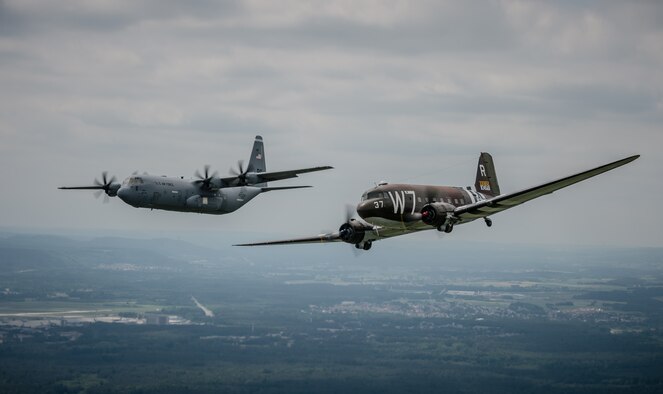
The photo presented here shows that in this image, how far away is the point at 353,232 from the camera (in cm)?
7294

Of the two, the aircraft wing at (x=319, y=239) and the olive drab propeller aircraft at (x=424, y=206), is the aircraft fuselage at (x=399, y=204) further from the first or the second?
the aircraft wing at (x=319, y=239)

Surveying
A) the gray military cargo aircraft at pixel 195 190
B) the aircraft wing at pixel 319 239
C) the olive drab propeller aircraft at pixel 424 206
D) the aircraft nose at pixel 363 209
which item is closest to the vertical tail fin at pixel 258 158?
the gray military cargo aircraft at pixel 195 190

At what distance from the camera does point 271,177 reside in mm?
101750

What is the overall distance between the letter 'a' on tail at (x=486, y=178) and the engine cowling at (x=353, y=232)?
1214 centimetres

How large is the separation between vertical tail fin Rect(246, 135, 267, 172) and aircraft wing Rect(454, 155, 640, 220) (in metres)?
55.3

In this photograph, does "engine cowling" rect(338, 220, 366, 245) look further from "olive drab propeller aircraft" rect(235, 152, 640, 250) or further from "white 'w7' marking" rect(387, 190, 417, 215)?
"white 'w7' marking" rect(387, 190, 417, 215)

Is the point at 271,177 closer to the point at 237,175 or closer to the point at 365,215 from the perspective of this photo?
the point at 237,175

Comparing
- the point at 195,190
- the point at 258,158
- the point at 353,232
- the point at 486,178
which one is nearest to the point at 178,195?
the point at 195,190

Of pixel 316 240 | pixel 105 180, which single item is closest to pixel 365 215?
pixel 316 240

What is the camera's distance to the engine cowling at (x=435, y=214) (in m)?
66.6

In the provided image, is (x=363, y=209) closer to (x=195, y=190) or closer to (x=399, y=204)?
(x=399, y=204)

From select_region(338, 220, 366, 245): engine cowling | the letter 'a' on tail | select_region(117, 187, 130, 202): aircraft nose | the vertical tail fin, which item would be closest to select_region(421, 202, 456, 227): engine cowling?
select_region(338, 220, 366, 245): engine cowling

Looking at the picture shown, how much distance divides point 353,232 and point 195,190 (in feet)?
119

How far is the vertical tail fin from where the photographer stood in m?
121
